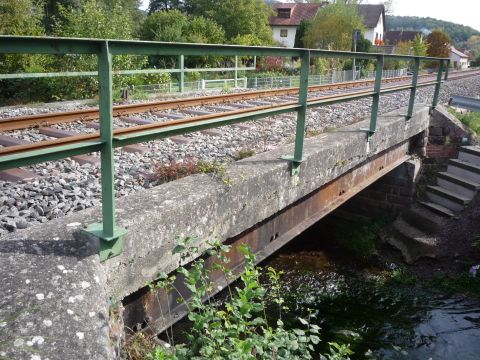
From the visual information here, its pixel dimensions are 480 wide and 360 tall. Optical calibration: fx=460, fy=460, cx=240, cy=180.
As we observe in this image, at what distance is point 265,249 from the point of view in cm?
432

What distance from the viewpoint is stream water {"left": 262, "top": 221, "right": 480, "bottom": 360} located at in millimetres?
5746

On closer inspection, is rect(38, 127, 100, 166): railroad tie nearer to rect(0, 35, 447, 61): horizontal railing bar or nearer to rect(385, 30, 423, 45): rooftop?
rect(0, 35, 447, 61): horizontal railing bar

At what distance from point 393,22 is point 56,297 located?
212431mm

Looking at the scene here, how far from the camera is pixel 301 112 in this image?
4.25m

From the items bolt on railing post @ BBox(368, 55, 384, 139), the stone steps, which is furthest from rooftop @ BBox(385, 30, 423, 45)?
bolt on railing post @ BBox(368, 55, 384, 139)

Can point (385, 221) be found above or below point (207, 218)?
below

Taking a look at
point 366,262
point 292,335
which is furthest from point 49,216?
point 366,262

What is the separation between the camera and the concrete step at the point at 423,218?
9.06 m

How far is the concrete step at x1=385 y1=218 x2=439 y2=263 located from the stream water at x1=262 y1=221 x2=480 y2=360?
0.53 meters

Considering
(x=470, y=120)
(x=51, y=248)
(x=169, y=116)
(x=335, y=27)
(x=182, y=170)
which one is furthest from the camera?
(x=335, y=27)

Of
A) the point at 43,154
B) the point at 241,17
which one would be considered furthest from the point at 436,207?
the point at 241,17

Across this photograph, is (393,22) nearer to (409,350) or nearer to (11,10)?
(11,10)

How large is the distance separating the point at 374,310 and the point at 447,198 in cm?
395

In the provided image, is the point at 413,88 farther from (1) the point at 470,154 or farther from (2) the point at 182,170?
(2) the point at 182,170
